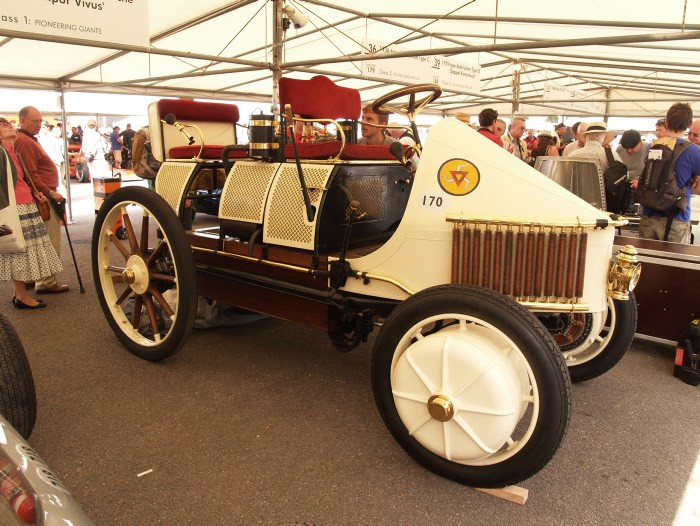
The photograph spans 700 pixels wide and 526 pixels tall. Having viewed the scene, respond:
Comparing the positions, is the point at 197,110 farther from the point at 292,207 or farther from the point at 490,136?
the point at 490,136

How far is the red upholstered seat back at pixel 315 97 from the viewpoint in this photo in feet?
8.18

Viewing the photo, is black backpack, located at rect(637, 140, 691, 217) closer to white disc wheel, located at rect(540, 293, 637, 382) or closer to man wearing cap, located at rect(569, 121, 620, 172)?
man wearing cap, located at rect(569, 121, 620, 172)

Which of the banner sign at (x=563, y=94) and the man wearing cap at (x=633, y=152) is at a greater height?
the banner sign at (x=563, y=94)

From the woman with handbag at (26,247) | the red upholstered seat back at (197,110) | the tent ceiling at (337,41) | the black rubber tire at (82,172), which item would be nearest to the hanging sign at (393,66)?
the tent ceiling at (337,41)

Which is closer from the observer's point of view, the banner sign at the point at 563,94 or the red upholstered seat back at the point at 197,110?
the red upholstered seat back at the point at 197,110

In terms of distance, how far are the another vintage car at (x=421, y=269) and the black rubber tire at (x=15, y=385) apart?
0.73 meters

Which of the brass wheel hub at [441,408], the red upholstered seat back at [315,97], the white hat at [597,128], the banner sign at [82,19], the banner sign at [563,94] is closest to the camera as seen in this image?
the brass wheel hub at [441,408]

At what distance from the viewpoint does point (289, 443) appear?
2164 millimetres

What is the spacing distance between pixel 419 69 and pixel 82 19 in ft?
13.2

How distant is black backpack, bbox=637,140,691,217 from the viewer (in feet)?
11.8

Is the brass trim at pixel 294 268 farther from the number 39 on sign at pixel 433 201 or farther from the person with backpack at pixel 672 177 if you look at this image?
the person with backpack at pixel 672 177

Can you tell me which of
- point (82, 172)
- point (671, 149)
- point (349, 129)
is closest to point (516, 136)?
point (671, 149)

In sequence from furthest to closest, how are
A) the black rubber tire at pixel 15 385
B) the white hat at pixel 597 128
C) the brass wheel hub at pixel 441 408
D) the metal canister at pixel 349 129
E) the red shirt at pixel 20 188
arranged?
1. the white hat at pixel 597 128
2. the red shirt at pixel 20 188
3. the metal canister at pixel 349 129
4. the black rubber tire at pixel 15 385
5. the brass wheel hub at pixel 441 408

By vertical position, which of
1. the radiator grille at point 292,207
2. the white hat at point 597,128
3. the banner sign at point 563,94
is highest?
the banner sign at point 563,94
